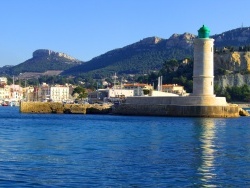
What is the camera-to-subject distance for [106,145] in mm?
24984

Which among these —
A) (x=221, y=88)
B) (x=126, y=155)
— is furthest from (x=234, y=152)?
(x=221, y=88)

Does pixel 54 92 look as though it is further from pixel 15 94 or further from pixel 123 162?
pixel 123 162

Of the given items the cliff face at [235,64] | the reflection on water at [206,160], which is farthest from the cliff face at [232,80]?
the reflection on water at [206,160]

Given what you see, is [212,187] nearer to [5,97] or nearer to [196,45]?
[196,45]

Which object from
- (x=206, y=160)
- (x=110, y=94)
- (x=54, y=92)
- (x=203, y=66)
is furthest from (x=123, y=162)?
(x=54, y=92)

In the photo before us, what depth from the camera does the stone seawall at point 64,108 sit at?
69.5 meters

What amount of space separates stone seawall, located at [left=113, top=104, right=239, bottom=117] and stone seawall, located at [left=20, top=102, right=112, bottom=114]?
22.4 feet

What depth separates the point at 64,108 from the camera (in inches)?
2771

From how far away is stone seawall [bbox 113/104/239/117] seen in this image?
52469 mm

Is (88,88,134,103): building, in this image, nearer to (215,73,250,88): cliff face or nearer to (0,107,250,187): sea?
(215,73,250,88): cliff face

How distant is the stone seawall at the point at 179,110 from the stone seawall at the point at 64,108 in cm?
682

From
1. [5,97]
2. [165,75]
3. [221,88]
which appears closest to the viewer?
[221,88]

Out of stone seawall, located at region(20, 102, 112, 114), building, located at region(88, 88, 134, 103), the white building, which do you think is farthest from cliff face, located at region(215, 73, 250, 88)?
the white building

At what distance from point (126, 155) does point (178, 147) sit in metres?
4.08
